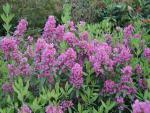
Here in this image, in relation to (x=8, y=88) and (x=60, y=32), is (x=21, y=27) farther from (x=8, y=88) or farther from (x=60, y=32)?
(x=8, y=88)

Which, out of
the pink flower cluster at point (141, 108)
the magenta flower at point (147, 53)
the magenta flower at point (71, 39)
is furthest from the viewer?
the magenta flower at point (147, 53)

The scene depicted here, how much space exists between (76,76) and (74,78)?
0.09ft

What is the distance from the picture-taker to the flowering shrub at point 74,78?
3.12 meters

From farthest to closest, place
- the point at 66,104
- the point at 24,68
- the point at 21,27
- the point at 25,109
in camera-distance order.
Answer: the point at 21,27 < the point at 24,68 < the point at 66,104 < the point at 25,109

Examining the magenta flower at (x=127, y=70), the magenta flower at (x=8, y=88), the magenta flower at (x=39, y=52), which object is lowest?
the magenta flower at (x=8, y=88)

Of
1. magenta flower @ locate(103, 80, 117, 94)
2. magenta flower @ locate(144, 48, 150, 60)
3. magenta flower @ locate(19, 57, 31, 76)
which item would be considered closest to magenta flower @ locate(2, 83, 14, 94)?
magenta flower @ locate(19, 57, 31, 76)

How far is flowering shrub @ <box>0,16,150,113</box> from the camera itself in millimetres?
3125

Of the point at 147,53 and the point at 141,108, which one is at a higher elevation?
the point at 147,53

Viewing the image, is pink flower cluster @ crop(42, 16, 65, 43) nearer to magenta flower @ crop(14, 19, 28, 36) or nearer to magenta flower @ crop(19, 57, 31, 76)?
magenta flower @ crop(14, 19, 28, 36)

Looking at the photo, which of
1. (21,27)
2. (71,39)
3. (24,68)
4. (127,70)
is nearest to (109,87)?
(127,70)

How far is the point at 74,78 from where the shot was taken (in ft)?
10.4

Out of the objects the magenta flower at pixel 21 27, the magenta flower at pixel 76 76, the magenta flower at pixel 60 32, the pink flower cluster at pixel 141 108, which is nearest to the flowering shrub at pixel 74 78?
the magenta flower at pixel 76 76

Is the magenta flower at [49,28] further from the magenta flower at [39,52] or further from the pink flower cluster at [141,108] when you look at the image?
the pink flower cluster at [141,108]

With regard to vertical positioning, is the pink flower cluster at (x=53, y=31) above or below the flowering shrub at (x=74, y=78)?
above
